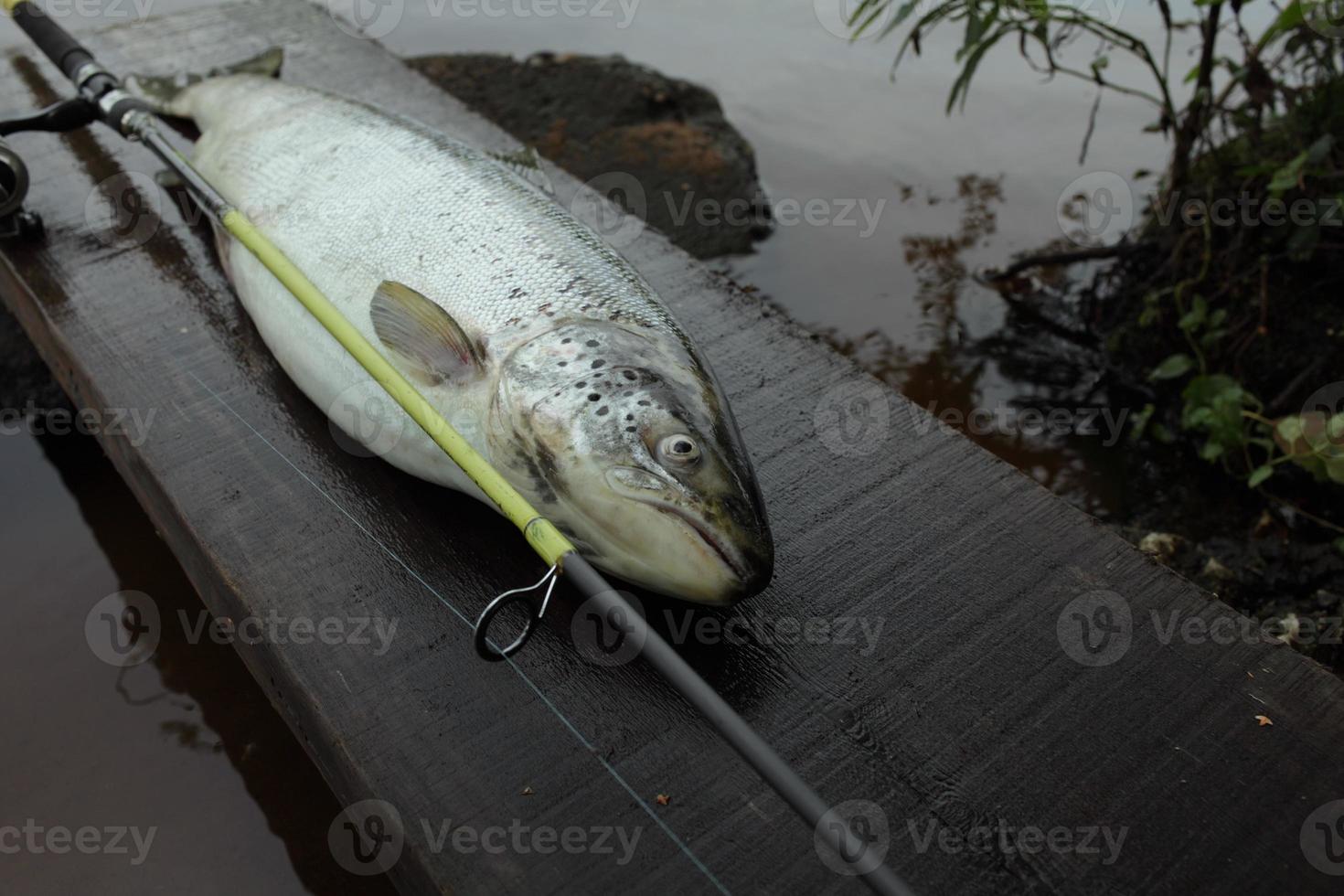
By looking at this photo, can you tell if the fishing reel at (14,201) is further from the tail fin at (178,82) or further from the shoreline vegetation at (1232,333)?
the shoreline vegetation at (1232,333)

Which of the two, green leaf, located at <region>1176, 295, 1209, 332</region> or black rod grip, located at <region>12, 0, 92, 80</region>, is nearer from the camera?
black rod grip, located at <region>12, 0, 92, 80</region>

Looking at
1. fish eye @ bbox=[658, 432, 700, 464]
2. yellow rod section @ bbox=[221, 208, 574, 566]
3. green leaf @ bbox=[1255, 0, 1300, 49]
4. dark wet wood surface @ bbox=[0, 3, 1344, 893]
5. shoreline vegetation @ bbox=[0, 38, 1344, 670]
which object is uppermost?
green leaf @ bbox=[1255, 0, 1300, 49]

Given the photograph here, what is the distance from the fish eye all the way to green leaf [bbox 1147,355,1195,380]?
2.87 m

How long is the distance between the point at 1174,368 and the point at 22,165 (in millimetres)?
4483

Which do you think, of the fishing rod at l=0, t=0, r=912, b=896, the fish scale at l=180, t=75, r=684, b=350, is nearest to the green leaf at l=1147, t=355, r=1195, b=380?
the fish scale at l=180, t=75, r=684, b=350

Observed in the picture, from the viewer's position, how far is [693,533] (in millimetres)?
2139

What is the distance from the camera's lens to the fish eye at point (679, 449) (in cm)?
221

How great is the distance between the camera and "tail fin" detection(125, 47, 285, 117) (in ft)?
14.3

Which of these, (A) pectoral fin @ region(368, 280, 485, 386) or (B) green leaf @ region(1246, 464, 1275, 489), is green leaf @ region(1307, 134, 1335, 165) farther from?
(A) pectoral fin @ region(368, 280, 485, 386)

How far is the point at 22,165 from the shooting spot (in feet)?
11.9

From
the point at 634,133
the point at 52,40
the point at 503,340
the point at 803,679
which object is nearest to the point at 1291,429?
the point at 803,679

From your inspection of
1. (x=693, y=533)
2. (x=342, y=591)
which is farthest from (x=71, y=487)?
(x=693, y=533)

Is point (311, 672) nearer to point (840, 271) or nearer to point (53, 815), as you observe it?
A: point (53, 815)

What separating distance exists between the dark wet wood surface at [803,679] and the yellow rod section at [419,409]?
1.42 feet
